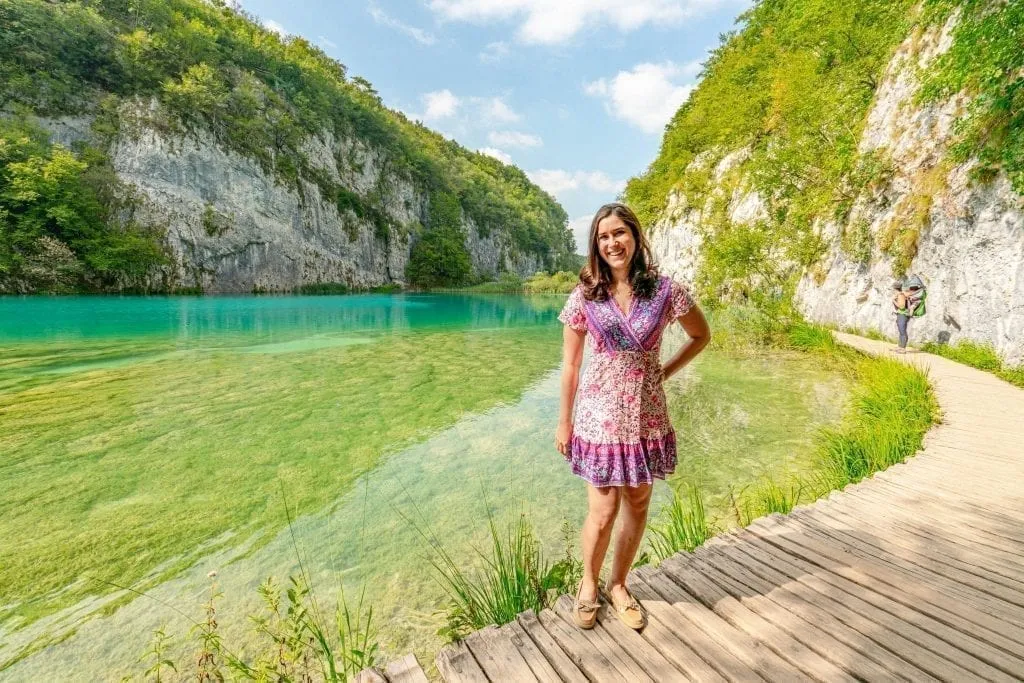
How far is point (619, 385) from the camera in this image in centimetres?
215

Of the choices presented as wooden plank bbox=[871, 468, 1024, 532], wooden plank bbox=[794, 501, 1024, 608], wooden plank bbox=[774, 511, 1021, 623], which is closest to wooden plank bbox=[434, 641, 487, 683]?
wooden plank bbox=[774, 511, 1021, 623]

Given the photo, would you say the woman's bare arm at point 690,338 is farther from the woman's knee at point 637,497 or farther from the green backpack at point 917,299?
the green backpack at point 917,299

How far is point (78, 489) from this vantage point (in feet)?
17.5

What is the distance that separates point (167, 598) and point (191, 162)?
2201 inches

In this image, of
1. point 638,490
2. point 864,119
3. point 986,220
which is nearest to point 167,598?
point 638,490

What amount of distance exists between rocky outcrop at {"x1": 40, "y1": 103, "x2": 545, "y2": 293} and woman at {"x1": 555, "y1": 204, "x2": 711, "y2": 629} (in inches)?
A: 2101

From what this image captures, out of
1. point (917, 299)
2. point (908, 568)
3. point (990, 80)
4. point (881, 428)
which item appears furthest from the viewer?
point (917, 299)

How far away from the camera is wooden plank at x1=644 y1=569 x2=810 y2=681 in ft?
6.27

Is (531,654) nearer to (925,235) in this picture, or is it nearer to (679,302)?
(679,302)

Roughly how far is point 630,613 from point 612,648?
206mm

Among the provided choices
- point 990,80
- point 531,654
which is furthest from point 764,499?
point 990,80

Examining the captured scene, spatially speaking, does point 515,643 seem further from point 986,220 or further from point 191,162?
point 191,162

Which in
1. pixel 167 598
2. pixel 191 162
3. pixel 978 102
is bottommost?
pixel 167 598

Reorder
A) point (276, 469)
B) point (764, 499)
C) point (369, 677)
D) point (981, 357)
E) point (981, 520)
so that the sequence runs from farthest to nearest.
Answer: point (981, 357) → point (276, 469) → point (764, 499) → point (981, 520) → point (369, 677)
